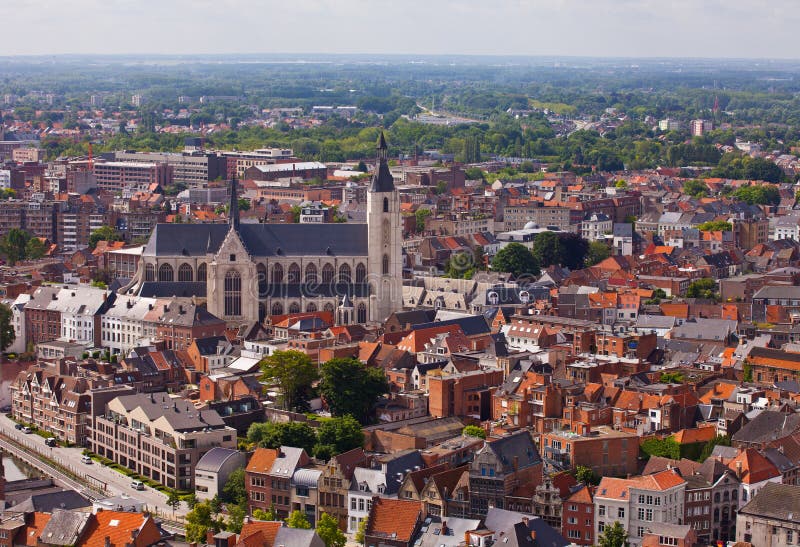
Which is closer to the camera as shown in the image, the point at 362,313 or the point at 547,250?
the point at 362,313

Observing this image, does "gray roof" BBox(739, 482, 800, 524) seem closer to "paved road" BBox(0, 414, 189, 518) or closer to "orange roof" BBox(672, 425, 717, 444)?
"orange roof" BBox(672, 425, 717, 444)

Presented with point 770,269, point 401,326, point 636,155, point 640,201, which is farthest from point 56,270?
point 636,155

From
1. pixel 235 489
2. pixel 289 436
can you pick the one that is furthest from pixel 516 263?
pixel 235 489

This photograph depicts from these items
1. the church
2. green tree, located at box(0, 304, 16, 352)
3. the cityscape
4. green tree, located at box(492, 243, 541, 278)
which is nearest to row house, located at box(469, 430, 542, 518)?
the cityscape

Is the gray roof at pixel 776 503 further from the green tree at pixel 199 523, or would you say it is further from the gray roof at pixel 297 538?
the green tree at pixel 199 523

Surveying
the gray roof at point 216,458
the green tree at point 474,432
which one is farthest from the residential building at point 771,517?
the gray roof at point 216,458

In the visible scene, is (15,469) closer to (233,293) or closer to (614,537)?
(233,293)
